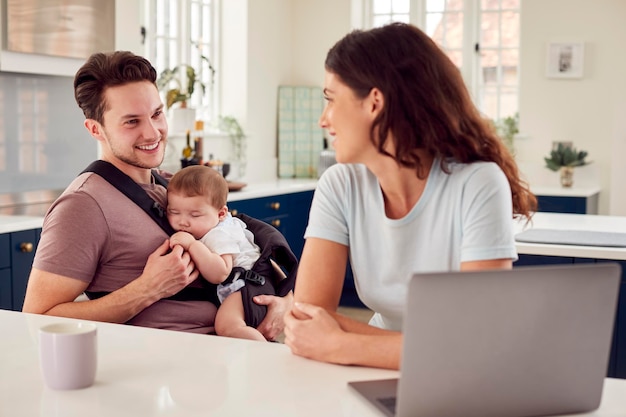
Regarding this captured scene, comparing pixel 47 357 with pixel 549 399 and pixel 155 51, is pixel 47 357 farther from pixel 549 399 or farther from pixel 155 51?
pixel 155 51

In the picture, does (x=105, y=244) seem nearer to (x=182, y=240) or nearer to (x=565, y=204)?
(x=182, y=240)

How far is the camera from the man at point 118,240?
2084 millimetres

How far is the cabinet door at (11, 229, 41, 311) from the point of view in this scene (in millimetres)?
3373

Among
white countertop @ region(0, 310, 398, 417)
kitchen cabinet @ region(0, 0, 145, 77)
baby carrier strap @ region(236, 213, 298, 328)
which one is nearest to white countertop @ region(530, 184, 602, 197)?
kitchen cabinet @ region(0, 0, 145, 77)

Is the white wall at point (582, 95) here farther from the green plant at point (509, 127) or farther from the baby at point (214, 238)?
the baby at point (214, 238)

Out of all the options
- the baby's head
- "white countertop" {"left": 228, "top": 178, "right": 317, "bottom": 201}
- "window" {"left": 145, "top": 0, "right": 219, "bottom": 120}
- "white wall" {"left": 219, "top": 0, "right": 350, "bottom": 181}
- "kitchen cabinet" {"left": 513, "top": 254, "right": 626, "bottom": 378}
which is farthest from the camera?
"white wall" {"left": 219, "top": 0, "right": 350, "bottom": 181}

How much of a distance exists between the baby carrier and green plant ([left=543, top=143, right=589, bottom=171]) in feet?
13.6

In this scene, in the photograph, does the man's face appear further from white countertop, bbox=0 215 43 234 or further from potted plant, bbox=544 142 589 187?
potted plant, bbox=544 142 589 187

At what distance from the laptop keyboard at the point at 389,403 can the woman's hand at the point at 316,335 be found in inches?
8.5

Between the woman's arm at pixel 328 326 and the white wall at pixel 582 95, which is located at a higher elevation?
the white wall at pixel 582 95

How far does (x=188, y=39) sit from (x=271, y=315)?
4038 millimetres

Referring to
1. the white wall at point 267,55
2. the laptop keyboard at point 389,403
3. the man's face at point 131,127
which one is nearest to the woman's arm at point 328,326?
the laptop keyboard at point 389,403

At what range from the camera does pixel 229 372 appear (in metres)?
1.49

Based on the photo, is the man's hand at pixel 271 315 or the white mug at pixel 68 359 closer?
the white mug at pixel 68 359
